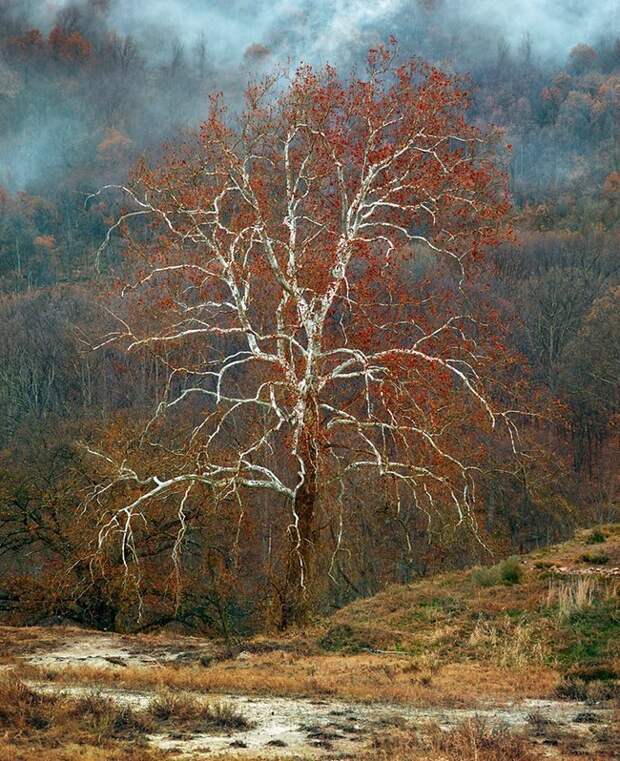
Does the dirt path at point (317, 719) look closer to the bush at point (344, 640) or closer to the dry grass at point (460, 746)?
the dry grass at point (460, 746)

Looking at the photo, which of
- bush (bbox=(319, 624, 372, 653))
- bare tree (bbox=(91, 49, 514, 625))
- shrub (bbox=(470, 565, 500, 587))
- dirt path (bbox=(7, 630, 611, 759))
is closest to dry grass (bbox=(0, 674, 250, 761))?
dirt path (bbox=(7, 630, 611, 759))

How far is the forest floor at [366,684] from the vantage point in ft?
26.2

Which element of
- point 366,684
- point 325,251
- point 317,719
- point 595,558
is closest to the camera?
point 317,719

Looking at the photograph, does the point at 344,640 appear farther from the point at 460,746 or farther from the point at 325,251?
the point at 325,251

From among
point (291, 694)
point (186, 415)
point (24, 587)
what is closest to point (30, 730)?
point (291, 694)

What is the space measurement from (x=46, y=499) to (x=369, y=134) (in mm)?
13988

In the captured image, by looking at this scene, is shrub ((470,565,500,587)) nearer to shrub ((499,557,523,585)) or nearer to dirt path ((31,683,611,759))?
shrub ((499,557,523,585))

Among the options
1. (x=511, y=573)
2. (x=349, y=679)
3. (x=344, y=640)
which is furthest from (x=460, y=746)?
(x=511, y=573)

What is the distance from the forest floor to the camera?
7980mm

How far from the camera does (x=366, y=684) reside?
37.3 ft

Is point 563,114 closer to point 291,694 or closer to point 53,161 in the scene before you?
point 53,161

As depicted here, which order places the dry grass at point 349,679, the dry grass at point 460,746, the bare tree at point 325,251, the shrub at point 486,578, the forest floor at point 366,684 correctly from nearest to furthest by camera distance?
1. the dry grass at point 460,746
2. the forest floor at point 366,684
3. the dry grass at point 349,679
4. the bare tree at point 325,251
5. the shrub at point 486,578

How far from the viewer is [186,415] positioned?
4331cm

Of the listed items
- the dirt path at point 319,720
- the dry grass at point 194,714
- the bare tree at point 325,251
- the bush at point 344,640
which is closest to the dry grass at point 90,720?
the dry grass at point 194,714
